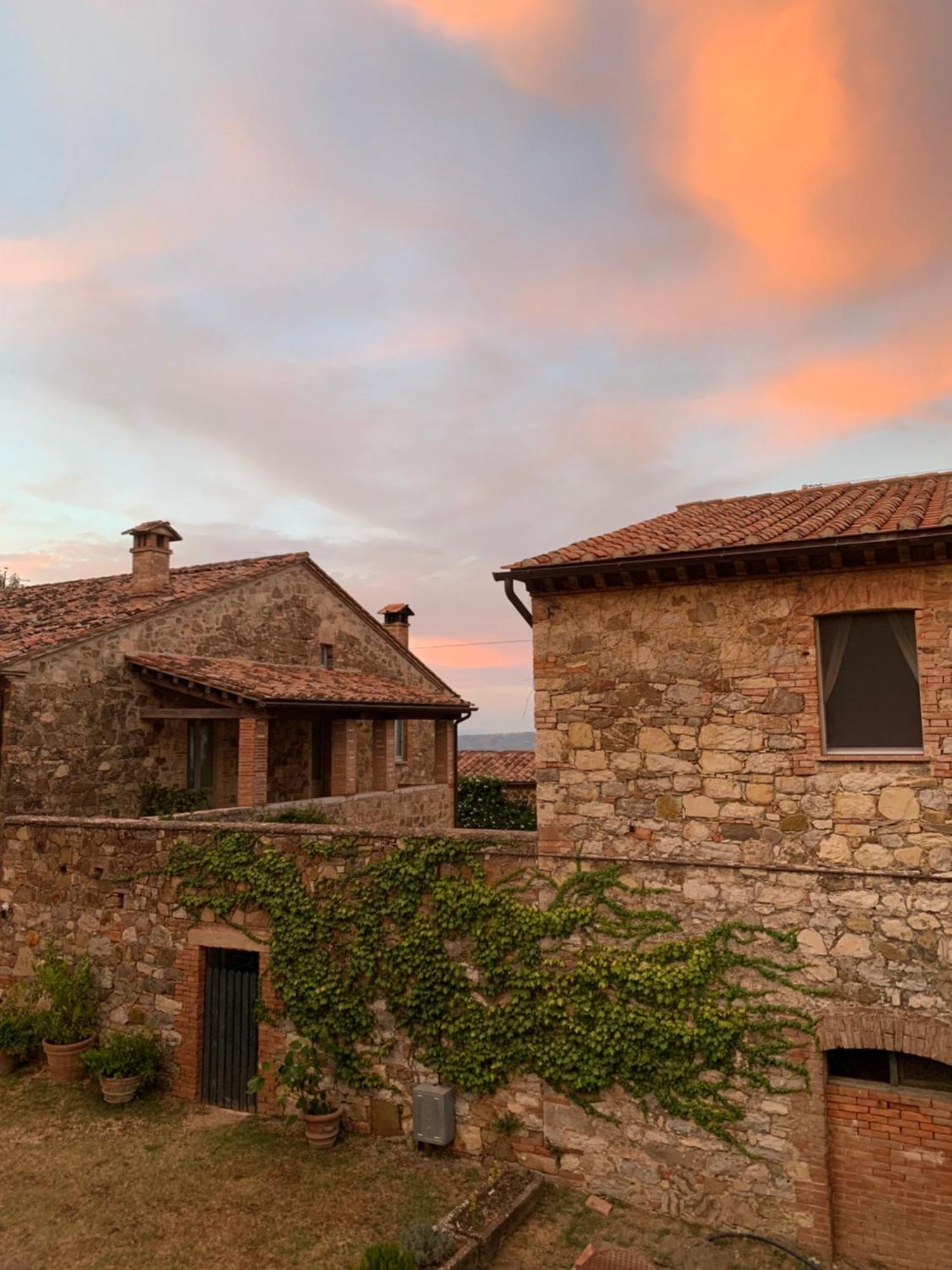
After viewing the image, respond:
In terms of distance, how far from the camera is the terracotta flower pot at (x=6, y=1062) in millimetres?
10703

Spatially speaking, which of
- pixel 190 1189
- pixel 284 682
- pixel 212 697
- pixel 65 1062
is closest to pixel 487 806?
pixel 284 682

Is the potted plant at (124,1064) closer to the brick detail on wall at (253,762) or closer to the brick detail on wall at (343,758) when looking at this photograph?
the brick detail on wall at (253,762)

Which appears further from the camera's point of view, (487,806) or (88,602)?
(487,806)

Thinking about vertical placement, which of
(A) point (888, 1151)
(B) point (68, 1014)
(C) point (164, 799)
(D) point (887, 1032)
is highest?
(C) point (164, 799)

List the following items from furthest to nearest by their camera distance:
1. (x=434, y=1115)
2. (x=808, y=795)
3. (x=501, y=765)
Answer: (x=501, y=765) → (x=434, y=1115) → (x=808, y=795)

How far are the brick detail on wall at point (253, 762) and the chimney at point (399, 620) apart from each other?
9.54m

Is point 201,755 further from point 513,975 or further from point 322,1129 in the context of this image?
point 513,975

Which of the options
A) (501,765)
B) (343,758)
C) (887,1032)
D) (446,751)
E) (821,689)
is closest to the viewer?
(887,1032)

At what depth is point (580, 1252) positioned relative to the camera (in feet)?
23.9

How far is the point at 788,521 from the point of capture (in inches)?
338

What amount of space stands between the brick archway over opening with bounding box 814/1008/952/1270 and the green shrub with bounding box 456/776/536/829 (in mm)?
14017

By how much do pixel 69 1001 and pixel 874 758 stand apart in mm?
10028

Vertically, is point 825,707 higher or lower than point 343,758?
higher

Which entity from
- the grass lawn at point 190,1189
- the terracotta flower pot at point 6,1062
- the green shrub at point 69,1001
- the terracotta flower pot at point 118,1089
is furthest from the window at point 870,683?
the terracotta flower pot at point 6,1062
